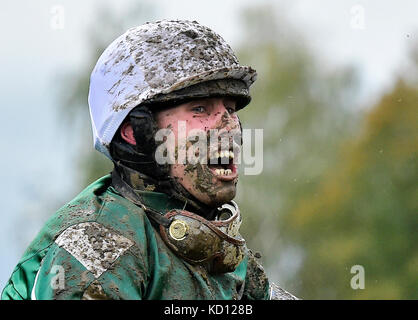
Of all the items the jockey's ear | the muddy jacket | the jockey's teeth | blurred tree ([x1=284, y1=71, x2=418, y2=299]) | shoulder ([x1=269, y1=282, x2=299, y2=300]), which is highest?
the jockey's ear

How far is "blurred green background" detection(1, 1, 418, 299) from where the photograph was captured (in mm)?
26688

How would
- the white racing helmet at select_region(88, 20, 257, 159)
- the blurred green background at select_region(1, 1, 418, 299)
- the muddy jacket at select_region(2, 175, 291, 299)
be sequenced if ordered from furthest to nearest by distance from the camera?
the blurred green background at select_region(1, 1, 418, 299), the white racing helmet at select_region(88, 20, 257, 159), the muddy jacket at select_region(2, 175, 291, 299)

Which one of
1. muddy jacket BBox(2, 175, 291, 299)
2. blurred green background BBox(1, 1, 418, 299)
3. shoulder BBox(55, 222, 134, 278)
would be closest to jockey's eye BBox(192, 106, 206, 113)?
muddy jacket BBox(2, 175, 291, 299)

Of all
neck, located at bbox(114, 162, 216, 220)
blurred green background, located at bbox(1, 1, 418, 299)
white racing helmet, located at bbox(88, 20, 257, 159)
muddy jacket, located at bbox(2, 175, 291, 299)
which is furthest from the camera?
blurred green background, located at bbox(1, 1, 418, 299)

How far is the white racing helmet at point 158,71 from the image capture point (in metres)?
6.44

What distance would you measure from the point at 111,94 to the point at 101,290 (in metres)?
1.17

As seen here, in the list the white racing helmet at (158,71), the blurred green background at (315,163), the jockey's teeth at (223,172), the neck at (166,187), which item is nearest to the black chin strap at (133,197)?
the neck at (166,187)

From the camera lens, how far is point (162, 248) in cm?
639

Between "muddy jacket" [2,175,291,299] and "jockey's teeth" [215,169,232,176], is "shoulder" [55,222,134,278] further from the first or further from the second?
"jockey's teeth" [215,169,232,176]

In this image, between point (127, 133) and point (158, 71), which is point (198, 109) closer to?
point (158, 71)

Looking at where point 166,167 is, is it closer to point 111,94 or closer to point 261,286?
point 111,94

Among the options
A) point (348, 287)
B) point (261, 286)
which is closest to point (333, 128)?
point (348, 287)

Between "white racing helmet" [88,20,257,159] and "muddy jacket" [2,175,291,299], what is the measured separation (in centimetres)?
47

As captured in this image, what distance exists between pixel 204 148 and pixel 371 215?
22625 mm
